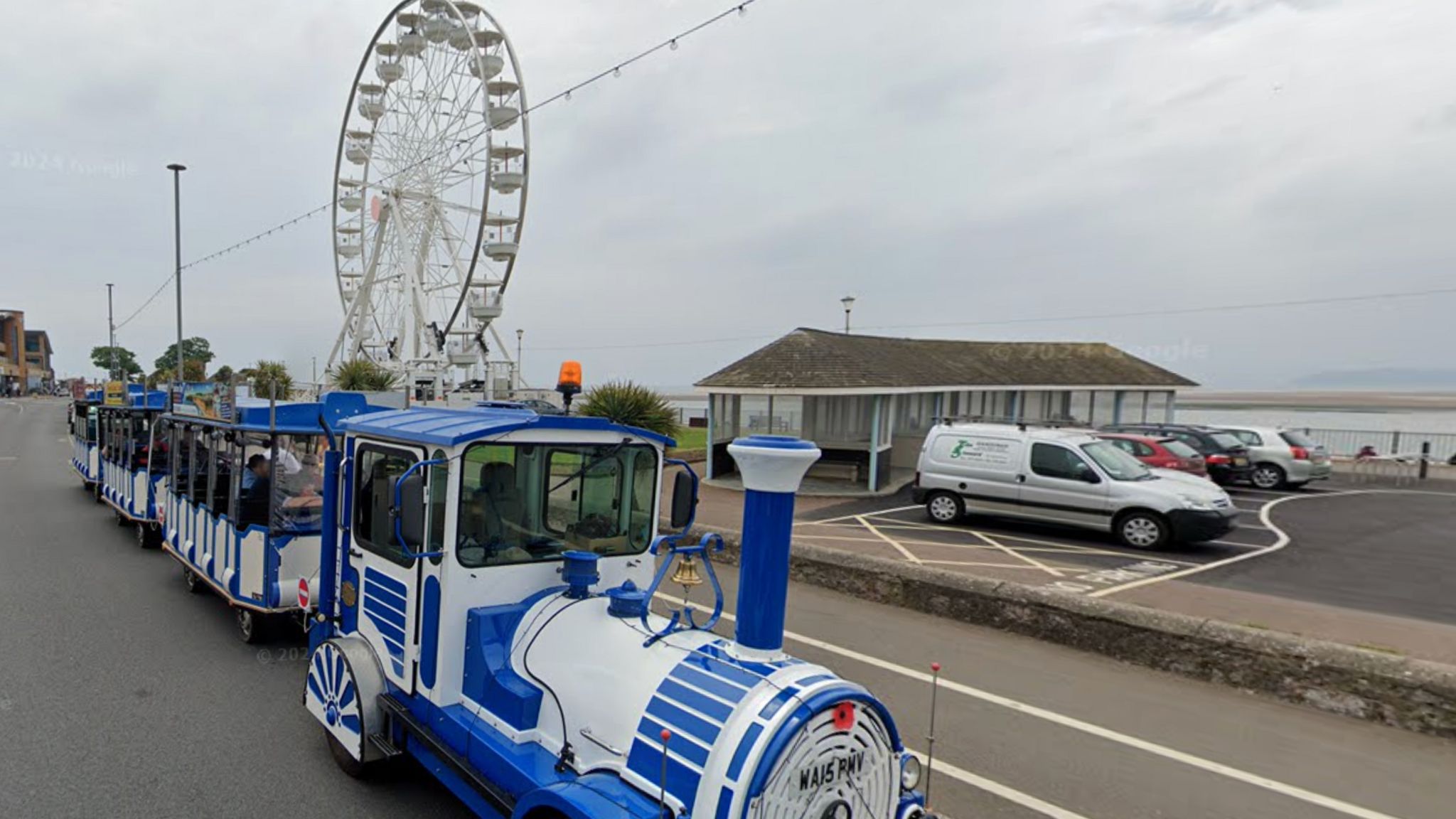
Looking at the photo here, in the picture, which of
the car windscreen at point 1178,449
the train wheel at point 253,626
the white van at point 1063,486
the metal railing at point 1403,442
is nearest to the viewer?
the train wheel at point 253,626

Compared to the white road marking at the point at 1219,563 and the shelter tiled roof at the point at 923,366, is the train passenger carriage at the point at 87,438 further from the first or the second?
the white road marking at the point at 1219,563

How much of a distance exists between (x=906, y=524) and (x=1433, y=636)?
20.1ft

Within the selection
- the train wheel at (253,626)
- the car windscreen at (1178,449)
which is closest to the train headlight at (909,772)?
the train wheel at (253,626)

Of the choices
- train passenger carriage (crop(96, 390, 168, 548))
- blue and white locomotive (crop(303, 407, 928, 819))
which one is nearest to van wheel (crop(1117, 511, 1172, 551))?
blue and white locomotive (crop(303, 407, 928, 819))

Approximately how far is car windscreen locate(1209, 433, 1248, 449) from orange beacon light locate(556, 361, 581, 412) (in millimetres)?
16734

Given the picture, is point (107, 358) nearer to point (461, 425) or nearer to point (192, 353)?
point (192, 353)

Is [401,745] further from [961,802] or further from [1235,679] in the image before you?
[1235,679]

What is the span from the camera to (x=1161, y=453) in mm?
13469

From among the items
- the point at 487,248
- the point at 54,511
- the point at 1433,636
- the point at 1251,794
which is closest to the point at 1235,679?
the point at 1251,794

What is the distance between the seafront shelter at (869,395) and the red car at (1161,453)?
0.88 metres

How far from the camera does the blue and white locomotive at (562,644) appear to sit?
2.49 meters

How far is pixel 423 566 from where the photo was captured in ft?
11.0

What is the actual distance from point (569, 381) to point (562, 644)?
1560mm

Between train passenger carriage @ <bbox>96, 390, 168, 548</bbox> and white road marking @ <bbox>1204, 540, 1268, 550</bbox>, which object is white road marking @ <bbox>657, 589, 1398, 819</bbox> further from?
train passenger carriage @ <bbox>96, 390, 168, 548</bbox>
